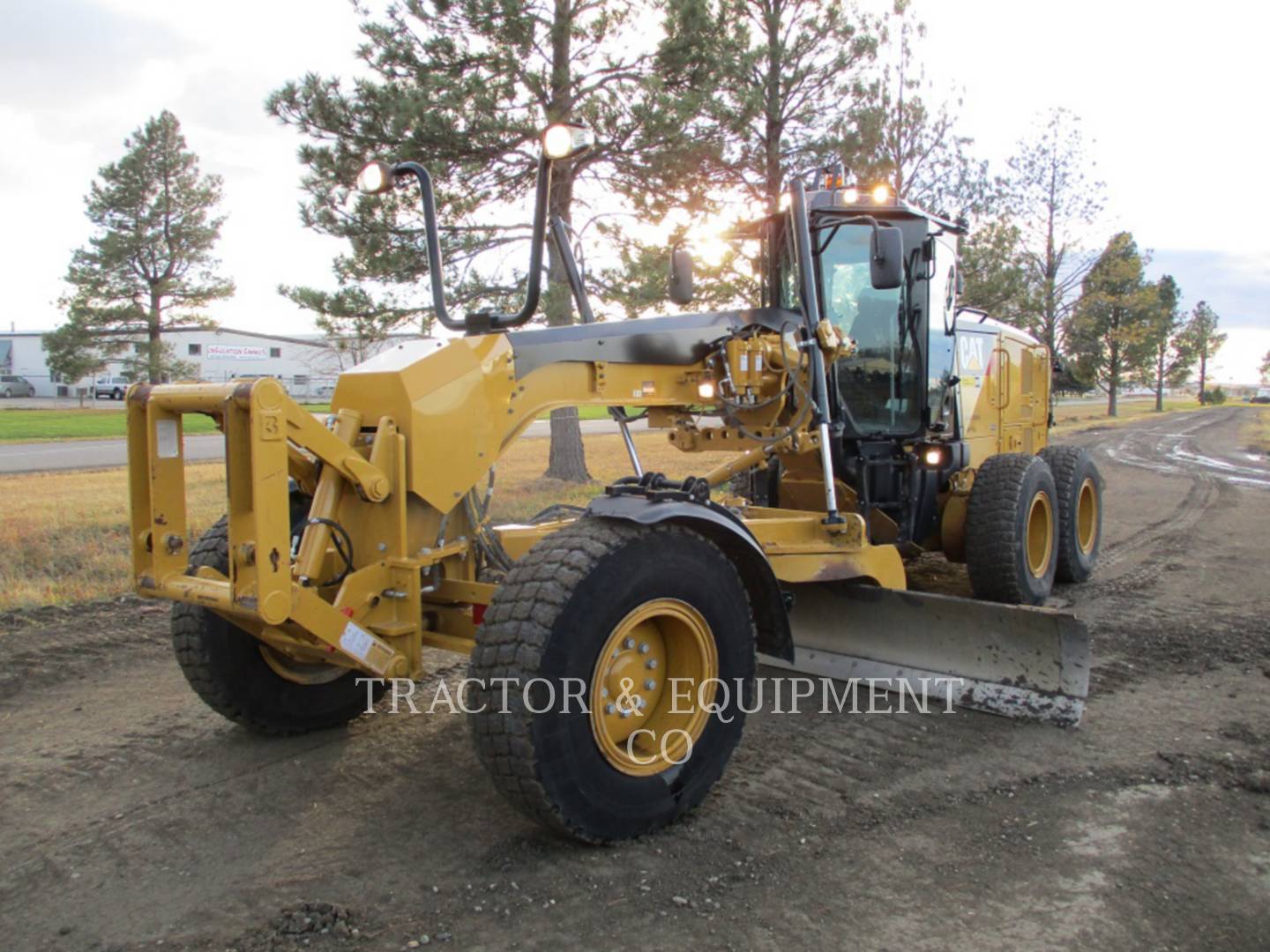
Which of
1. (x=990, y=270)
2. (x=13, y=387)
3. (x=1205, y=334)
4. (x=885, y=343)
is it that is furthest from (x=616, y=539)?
(x=1205, y=334)

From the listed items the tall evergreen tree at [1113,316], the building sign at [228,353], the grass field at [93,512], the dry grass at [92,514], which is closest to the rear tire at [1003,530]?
the grass field at [93,512]

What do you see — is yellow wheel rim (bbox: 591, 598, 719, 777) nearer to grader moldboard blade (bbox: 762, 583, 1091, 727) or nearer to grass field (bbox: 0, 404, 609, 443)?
grader moldboard blade (bbox: 762, 583, 1091, 727)

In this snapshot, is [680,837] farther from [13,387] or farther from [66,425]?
[13,387]

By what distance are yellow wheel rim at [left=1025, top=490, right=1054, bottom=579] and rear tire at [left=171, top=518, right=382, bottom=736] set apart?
15.8ft

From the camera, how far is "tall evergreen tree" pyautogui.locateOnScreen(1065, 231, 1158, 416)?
31656 mm

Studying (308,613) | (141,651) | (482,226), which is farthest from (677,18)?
(308,613)

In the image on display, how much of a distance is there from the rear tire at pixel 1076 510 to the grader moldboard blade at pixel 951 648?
2926mm

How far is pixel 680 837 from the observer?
3654mm

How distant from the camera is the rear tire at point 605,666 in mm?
3322

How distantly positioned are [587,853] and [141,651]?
393 centimetres

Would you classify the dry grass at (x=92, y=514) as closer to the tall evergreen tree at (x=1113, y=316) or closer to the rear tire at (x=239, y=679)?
the rear tire at (x=239, y=679)

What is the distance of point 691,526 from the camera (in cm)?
395

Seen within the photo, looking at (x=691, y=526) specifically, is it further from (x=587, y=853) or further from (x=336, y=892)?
(x=336, y=892)

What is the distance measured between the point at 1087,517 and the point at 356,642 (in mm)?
6737
